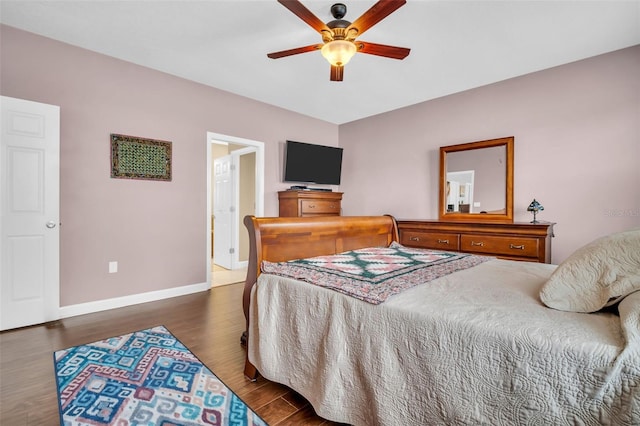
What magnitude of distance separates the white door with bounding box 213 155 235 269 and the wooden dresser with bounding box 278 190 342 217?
1.11 meters

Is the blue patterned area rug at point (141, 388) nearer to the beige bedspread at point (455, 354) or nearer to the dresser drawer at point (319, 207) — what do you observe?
the beige bedspread at point (455, 354)

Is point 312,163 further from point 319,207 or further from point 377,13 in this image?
point 377,13

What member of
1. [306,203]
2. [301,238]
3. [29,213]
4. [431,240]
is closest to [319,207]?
[306,203]

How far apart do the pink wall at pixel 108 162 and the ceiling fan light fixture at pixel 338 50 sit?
7.23 feet

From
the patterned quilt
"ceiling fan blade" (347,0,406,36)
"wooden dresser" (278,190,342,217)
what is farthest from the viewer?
"wooden dresser" (278,190,342,217)

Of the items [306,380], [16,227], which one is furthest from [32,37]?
[306,380]

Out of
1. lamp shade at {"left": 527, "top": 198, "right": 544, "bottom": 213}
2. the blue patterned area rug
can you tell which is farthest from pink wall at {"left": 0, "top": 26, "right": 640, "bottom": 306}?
the blue patterned area rug

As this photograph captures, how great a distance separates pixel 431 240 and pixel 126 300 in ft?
11.6

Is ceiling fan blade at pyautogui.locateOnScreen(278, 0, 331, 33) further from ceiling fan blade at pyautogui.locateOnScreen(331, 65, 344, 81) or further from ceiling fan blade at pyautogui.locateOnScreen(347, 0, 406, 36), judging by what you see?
ceiling fan blade at pyautogui.locateOnScreen(331, 65, 344, 81)

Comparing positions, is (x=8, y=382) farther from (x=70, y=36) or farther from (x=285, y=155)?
(x=285, y=155)

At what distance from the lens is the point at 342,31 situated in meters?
2.20

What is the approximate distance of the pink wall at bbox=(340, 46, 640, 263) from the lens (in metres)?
2.96

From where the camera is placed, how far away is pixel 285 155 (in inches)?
191

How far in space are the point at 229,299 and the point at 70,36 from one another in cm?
299
